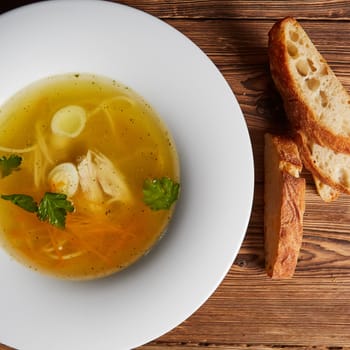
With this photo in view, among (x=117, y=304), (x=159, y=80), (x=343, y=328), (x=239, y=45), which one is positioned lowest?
(x=117, y=304)

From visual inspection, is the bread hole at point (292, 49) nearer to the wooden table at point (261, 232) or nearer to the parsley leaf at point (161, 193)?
the wooden table at point (261, 232)

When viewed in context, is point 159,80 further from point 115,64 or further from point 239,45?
point 239,45

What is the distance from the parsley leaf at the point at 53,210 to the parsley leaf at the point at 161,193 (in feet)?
0.77

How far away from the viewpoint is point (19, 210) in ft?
6.17

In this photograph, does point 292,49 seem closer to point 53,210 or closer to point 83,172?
point 83,172

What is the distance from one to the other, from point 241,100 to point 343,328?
0.79 m

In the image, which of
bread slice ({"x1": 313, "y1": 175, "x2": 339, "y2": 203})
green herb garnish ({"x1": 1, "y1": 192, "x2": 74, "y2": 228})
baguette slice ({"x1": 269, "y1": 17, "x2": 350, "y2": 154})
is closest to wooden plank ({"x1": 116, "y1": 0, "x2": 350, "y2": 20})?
baguette slice ({"x1": 269, "y1": 17, "x2": 350, "y2": 154})

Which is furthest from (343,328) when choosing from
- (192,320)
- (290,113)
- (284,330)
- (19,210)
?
(19,210)

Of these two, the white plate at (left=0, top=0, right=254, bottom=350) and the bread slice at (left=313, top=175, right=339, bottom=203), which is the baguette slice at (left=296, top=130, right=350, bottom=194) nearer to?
the bread slice at (left=313, top=175, right=339, bottom=203)

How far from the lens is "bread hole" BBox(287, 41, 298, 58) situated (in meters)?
1.95

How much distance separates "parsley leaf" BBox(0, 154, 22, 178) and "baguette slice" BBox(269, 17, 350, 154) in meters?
0.81

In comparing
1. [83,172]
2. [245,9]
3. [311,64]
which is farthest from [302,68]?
[83,172]

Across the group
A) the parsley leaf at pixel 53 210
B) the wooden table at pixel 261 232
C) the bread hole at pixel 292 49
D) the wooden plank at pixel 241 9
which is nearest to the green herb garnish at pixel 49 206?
the parsley leaf at pixel 53 210

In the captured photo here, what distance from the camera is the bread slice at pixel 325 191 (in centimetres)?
202
